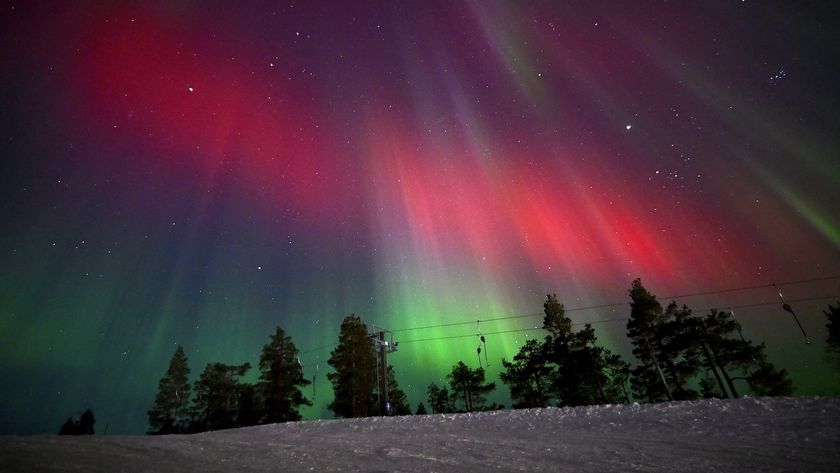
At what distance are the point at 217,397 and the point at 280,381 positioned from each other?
12.3m

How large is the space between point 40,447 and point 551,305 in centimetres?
3631

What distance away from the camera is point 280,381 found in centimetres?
4238

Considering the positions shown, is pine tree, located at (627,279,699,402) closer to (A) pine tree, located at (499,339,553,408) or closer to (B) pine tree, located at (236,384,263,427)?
(A) pine tree, located at (499,339,553,408)

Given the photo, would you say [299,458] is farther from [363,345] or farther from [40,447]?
[363,345]

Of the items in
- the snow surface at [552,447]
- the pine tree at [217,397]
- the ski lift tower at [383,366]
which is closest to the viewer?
the snow surface at [552,447]

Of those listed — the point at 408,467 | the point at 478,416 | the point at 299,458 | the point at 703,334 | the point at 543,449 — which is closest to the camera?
the point at 408,467

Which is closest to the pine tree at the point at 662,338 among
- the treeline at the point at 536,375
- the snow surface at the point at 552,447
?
the treeline at the point at 536,375

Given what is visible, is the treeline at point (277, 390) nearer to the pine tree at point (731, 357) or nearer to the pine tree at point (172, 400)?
the pine tree at point (172, 400)

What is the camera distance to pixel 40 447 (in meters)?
8.91

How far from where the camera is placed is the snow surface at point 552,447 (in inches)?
330

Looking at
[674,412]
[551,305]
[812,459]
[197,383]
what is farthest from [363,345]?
[812,459]

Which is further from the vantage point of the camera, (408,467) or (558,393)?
(558,393)

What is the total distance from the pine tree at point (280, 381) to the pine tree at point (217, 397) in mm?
7236

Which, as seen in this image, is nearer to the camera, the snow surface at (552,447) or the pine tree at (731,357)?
the snow surface at (552,447)
